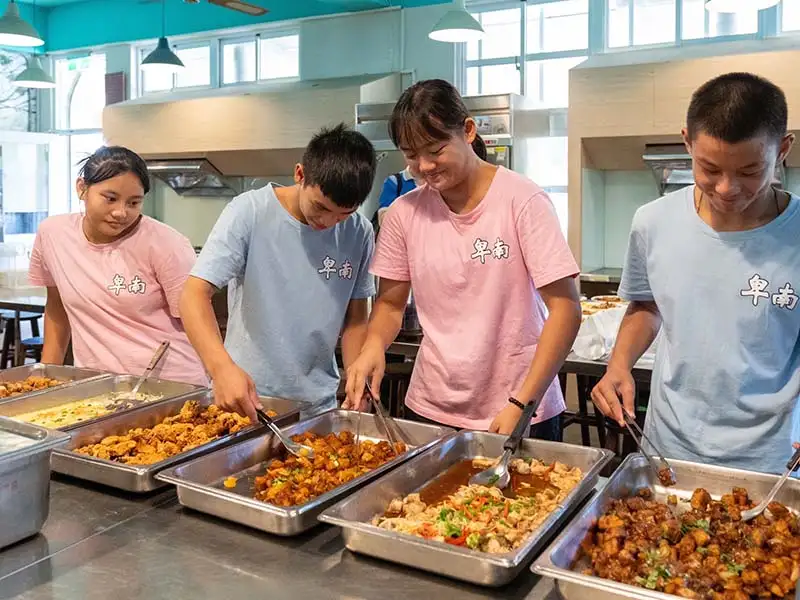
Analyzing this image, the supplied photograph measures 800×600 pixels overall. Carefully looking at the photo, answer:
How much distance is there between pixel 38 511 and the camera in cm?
132

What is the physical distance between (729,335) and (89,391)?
1.67 metres

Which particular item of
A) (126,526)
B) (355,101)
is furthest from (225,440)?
(355,101)

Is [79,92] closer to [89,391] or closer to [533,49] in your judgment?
[533,49]

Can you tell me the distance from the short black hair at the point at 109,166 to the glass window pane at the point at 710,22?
486cm

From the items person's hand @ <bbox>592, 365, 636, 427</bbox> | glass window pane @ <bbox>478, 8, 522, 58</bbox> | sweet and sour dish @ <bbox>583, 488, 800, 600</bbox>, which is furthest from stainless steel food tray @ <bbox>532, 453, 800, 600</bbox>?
glass window pane @ <bbox>478, 8, 522, 58</bbox>

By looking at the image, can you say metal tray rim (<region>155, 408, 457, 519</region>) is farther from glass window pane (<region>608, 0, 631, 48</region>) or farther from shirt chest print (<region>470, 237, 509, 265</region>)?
glass window pane (<region>608, 0, 631, 48</region>)

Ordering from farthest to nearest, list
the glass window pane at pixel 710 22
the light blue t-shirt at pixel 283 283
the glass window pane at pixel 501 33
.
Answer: the glass window pane at pixel 501 33, the glass window pane at pixel 710 22, the light blue t-shirt at pixel 283 283

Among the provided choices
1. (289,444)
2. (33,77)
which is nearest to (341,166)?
(289,444)

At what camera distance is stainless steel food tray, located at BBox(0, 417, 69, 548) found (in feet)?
4.13

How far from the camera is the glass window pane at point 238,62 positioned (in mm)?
8273

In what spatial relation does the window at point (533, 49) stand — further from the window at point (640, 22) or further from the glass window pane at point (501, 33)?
the window at point (640, 22)

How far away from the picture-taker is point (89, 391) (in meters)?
2.21

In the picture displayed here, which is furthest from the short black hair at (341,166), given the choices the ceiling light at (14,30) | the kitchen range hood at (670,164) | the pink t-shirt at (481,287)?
the ceiling light at (14,30)

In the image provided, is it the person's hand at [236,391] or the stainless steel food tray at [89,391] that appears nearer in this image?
the person's hand at [236,391]
